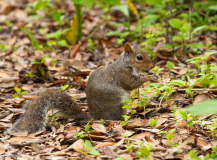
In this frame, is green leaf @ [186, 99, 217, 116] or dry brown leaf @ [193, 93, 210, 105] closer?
green leaf @ [186, 99, 217, 116]

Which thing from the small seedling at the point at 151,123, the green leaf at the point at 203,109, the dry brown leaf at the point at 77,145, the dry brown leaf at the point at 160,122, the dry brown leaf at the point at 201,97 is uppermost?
the green leaf at the point at 203,109

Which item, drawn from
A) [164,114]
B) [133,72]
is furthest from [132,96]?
[164,114]

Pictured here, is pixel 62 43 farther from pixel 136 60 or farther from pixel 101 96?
pixel 101 96

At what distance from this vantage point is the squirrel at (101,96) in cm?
346

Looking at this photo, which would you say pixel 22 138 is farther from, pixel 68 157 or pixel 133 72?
pixel 133 72

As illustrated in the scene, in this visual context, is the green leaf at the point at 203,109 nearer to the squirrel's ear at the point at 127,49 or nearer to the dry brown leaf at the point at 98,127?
the dry brown leaf at the point at 98,127

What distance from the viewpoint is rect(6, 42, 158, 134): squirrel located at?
346 centimetres

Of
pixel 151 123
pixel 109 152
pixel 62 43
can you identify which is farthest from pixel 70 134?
pixel 62 43

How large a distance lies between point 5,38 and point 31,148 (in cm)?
534

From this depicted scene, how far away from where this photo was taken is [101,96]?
12.5 ft

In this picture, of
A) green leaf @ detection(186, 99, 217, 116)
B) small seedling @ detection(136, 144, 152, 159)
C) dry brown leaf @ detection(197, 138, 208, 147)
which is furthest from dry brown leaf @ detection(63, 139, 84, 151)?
green leaf @ detection(186, 99, 217, 116)

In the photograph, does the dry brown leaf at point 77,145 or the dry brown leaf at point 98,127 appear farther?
the dry brown leaf at point 98,127

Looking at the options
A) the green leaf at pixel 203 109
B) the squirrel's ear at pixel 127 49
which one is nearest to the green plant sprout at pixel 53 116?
the squirrel's ear at pixel 127 49

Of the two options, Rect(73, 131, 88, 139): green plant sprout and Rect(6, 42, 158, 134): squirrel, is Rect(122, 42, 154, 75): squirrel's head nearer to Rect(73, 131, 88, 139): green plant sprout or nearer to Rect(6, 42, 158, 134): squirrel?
Rect(6, 42, 158, 134): squirrel
